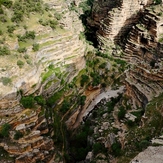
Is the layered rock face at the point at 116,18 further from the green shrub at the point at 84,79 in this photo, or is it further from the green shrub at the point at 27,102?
the green shrub at the point at 27,102

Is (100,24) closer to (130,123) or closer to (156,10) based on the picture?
(156,10)

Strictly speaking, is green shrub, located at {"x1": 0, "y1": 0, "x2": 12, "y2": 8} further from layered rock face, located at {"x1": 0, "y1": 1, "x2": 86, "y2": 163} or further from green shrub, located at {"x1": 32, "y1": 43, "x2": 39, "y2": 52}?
green shrub, located at {"x1": 32, "y1": 43, "x2": 39, "y2": 52}

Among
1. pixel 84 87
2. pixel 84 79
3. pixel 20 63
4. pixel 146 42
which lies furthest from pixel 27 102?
pixel 146 42

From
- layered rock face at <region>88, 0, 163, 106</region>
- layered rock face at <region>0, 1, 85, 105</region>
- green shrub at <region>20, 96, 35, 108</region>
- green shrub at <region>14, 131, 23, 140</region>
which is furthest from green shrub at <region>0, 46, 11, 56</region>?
layered rock face at <region>88, 0, 163, 106</region>

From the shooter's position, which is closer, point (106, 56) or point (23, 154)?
point (23, 154)

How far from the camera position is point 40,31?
97.3ft

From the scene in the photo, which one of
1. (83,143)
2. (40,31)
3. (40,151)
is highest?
(40,31)

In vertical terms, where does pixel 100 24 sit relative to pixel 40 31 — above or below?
below

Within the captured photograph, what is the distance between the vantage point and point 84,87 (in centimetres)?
3216

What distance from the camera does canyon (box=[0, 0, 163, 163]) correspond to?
2041 centimetres

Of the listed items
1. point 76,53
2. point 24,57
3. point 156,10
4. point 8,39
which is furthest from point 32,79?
point 156,10

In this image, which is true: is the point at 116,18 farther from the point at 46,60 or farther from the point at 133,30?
the point at 46,60

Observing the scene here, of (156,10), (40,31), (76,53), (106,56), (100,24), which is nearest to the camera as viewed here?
(40,31)

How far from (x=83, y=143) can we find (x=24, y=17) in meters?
13.5
